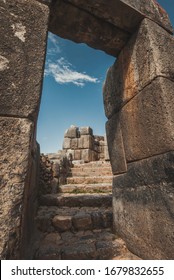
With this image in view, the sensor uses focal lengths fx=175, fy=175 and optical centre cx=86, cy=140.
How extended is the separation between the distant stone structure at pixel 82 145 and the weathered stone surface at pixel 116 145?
6996 millimetres

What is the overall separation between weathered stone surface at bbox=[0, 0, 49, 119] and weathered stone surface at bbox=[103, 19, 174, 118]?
1.05m

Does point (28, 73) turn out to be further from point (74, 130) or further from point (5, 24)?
point (74, 130)

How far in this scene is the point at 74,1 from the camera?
1744 mm

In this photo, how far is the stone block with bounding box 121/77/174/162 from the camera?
5.11ft

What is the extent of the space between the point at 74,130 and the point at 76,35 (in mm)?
8515

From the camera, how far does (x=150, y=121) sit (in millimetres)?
1729

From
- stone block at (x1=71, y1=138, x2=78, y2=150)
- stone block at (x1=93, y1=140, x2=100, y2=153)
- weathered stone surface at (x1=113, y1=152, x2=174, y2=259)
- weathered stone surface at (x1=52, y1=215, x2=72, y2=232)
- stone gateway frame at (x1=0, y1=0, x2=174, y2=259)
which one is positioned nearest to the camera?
stone gateway frame at (x1=0, y1=0, x2=174, y2=259)

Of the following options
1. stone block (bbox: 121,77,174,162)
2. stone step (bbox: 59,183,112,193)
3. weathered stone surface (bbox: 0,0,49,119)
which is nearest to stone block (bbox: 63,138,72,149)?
stone step (bbox: 59,183,112,193)

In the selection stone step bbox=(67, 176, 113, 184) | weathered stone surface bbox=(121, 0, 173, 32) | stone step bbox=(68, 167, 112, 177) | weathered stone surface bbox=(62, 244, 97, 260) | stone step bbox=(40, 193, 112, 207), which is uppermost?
weathered stone surface bbox=(121, 0, 173, 32)

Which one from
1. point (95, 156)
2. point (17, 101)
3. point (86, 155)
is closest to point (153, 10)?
point (17, 101)

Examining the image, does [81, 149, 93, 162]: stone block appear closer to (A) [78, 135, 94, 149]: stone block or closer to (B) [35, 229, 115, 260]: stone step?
(A) [78, 135, 94, 149]: stone block

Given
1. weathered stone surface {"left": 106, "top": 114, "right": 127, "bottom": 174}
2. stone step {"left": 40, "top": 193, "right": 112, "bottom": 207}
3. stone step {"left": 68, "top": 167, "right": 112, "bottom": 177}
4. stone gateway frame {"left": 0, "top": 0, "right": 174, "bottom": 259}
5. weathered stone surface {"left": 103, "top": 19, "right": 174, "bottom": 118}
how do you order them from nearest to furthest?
stone gateway frame {"left": 0, "top": 0, "right": 174, "bottom": 259} < weathered stone surface {"left": 103, "top": 19, "right": 174, "bottom": 118} < weathered stone surface {"left": 106, "top": 114, "right": 127, "bottom": 174} < stone step {"left": 40, "top": 193, "right": 112, "bottom": 207} < stone step {"left": 68, "top": 167, "right": 112, "bottom": 177}

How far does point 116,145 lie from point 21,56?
1582mm

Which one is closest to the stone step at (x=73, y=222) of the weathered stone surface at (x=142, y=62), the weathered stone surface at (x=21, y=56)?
the weathered stone surface at (x=142, y=62)
